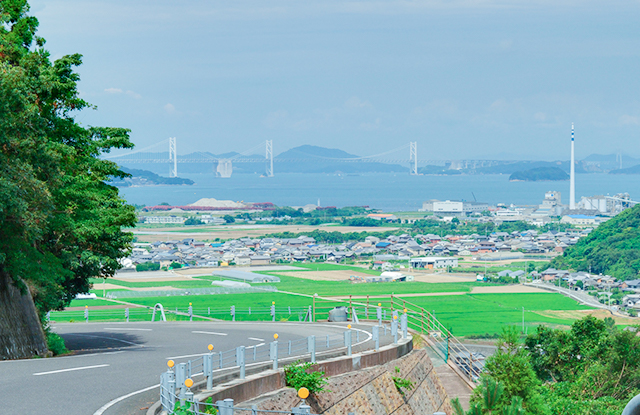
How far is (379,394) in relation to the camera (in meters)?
13.9

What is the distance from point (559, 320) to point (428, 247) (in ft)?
177

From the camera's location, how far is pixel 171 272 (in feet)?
275

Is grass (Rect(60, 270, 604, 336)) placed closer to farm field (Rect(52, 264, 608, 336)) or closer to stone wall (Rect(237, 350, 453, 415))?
farm field (Rect(52, 264, 608, 336))

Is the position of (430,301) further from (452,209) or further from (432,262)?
(452,209)

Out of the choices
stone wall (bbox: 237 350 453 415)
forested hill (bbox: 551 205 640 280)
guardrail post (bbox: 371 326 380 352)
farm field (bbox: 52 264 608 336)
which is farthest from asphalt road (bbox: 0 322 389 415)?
forested hill (bbox: 551 205 640 280)

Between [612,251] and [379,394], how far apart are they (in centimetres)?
9000

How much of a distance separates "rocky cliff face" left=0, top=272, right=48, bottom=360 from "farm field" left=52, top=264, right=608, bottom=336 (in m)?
29.5

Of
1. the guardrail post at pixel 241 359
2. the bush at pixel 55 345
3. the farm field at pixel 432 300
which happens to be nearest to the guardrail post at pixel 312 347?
the guardrail post at pixel 241 359

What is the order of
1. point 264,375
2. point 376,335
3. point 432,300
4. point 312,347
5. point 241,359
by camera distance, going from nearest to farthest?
point 241,359 → point 264,375 → point 312,347 → point 376,335 → point 432,300

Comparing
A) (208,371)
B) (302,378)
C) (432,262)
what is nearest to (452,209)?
(432,262)

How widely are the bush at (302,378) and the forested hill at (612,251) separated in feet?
267

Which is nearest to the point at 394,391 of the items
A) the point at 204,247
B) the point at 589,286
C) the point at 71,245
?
the point at 71,245

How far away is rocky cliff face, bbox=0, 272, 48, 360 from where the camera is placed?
46.2 feet

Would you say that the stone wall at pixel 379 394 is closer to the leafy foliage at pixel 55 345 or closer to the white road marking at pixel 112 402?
the white road marking at pixel 112 402
